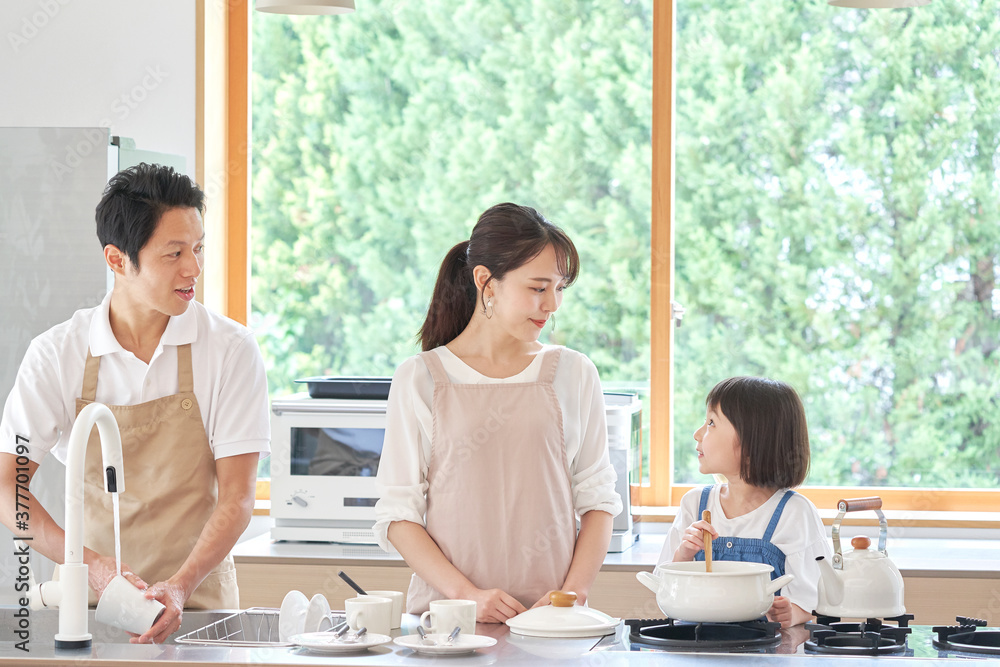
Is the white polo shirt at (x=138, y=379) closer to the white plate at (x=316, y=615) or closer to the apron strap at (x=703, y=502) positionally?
the white plate at (x=316, y=615)

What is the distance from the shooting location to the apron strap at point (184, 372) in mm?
1890

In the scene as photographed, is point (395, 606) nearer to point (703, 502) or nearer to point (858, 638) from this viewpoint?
point (858, 638)

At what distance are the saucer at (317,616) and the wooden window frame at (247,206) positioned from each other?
1.62 meters

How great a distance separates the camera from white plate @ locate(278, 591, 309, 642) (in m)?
1.60

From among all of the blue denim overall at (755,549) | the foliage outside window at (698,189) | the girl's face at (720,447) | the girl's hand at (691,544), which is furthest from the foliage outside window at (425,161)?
the girl's hand at (691,544)

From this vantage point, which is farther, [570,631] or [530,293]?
[530,293]

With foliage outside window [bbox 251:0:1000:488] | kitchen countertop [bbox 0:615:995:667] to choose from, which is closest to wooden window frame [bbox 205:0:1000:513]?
foliage outside window [bbox 251:0:1000:488]

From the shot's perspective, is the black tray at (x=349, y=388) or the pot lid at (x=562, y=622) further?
the black tray at (x=349, y=388)

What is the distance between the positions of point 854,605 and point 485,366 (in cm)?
70

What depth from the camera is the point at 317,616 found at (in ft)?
5.20

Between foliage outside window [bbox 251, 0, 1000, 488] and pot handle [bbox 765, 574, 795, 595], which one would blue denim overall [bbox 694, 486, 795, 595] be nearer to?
pot handle [bbox 765, 574, 795, 595]

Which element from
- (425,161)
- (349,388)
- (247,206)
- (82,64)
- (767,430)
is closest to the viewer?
(767,430)

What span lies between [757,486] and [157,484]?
1086mm

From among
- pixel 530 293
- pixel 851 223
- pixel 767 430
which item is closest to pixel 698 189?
pixel 851 223
